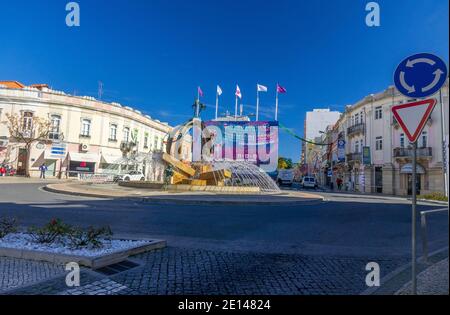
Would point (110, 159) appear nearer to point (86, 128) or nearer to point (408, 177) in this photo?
point (86, 128)

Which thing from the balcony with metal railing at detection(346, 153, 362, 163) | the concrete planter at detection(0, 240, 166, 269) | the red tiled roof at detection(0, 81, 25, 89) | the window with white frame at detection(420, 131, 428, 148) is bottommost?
the concrete planter at detection(0, 240, 166, 269)

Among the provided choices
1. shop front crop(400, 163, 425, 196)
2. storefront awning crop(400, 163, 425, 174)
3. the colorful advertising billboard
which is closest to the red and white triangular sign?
storefront awning crop(400, 163, 425, 174)

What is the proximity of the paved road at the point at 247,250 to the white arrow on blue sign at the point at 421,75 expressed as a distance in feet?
9.58

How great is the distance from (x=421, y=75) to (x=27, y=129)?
48.7 metres

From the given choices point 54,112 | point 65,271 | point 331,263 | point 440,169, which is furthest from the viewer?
point 54,112

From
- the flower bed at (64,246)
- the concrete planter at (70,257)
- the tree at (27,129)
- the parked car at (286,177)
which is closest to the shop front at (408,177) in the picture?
the parked car at (286,177)

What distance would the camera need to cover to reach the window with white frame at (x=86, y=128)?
154 ft

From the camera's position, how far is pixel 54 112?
147 feet

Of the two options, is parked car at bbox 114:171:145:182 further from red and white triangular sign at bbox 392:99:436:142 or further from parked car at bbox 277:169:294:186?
red and white triangular sign at bbox 392:99:436:142

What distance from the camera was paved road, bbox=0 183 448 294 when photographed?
4.39m

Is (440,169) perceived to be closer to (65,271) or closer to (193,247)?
(193,247)

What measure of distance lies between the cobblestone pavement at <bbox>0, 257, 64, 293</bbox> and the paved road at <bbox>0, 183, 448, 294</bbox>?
1.24 feet
